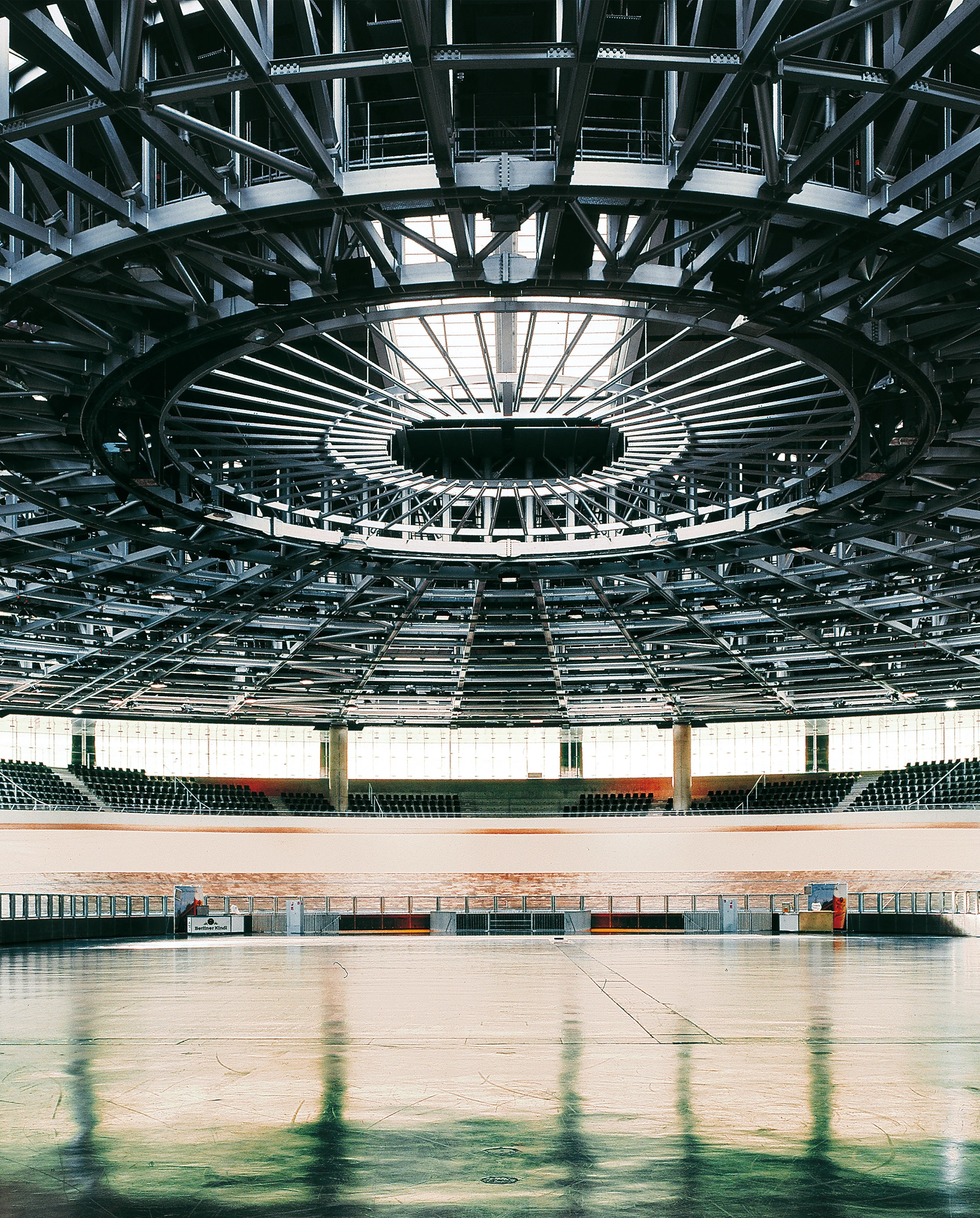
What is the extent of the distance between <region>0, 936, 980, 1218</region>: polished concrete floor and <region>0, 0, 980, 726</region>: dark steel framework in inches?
459

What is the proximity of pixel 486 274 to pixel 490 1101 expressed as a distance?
13.6m

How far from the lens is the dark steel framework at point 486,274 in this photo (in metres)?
15.3

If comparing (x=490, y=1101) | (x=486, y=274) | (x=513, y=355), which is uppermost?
(x=513, y=355)

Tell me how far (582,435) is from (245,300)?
11115mm

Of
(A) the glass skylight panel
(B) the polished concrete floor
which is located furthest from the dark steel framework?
(B) the polished concrete floor

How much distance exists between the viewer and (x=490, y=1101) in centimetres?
1216

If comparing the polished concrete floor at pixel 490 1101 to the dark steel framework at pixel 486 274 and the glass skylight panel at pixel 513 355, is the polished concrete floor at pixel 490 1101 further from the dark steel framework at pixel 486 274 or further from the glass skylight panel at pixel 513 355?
the glass skylight panel at pixel 513 355

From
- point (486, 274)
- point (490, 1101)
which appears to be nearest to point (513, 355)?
point (486, 274)

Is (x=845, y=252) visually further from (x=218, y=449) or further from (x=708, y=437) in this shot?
(x=218, y=449)

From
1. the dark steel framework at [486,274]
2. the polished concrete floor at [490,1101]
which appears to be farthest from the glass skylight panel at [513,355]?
the polished concrete floor at [490,1101]

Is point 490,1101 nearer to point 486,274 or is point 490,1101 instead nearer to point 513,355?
point 486,274

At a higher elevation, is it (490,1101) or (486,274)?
(486,274)

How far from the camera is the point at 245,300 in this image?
2159 centimetres

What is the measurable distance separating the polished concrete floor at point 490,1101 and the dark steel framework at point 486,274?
11668 millimetres
